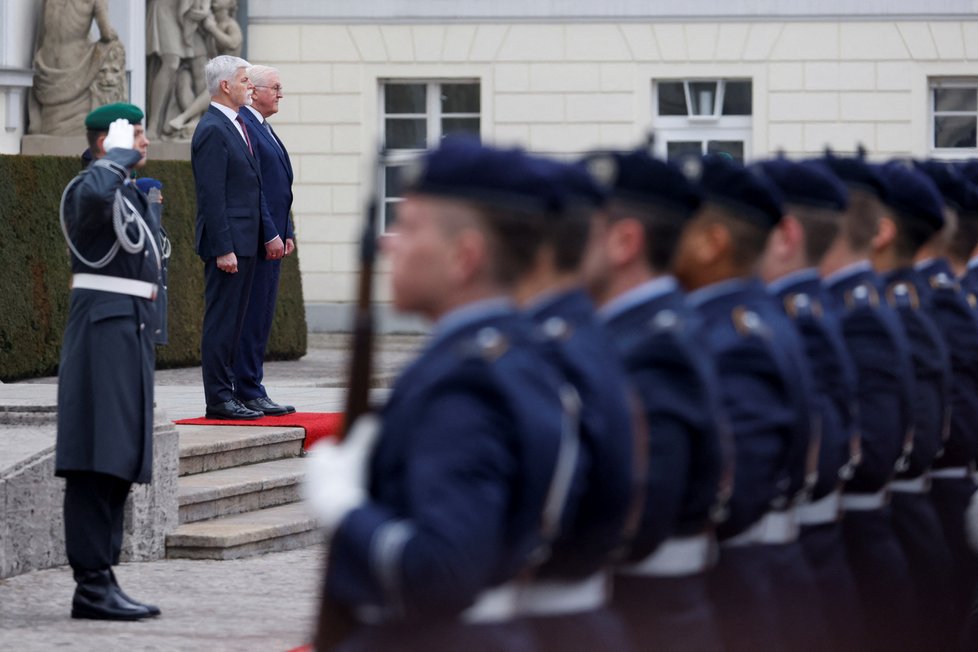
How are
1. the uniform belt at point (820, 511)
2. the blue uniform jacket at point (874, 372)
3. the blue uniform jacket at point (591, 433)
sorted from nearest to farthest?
1. the blue uniform jacket at point (591, 433)
2. the uniform belt at point (820, 511)
3. the blue uniform jacket at point (874, 372)

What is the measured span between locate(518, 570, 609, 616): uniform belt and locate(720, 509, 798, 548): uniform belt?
2.35ft

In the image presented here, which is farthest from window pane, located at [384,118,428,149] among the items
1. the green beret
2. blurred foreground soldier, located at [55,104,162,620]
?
blurred foreground soldier, located at [55,104,162,620]

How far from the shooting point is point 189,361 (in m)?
15.3

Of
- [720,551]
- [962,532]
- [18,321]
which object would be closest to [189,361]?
[18,321]

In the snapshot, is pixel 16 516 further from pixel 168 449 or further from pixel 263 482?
pixel 263 482

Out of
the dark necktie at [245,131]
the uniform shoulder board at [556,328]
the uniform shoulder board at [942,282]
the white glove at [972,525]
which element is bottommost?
the white glove at [972,525]

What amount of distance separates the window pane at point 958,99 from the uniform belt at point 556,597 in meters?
19.0

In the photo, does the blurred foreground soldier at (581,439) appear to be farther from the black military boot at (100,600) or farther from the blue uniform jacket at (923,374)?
the black military boot at (100,600)

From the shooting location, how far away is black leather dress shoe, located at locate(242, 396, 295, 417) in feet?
32.2

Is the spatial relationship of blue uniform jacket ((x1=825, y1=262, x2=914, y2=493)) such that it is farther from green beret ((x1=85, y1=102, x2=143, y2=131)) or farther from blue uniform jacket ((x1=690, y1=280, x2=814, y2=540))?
green beret ((x1=85, y1=102, x2=143, y2=131))

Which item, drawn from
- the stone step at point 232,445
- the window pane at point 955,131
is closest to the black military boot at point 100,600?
the stone step at point 232,445

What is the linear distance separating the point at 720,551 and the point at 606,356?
2.90 feet

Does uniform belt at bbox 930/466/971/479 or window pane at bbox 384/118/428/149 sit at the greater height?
window pane at bbox 384/118/428/149

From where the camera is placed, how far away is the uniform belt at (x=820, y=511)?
418 cm
